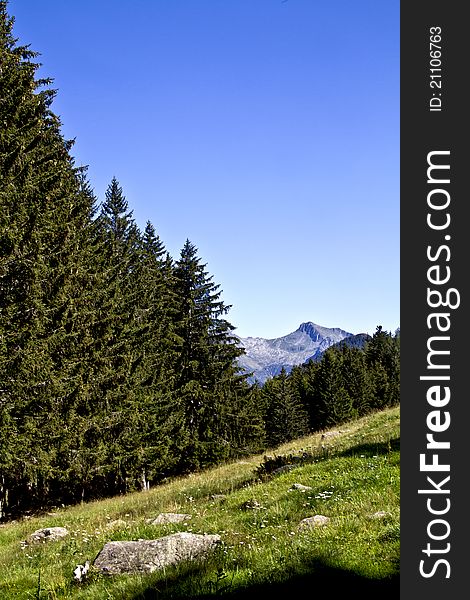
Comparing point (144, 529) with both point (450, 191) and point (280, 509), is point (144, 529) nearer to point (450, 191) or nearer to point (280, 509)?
point (280, 509)

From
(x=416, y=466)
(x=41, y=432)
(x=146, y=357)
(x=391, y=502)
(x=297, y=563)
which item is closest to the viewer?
(x=416, y=466)

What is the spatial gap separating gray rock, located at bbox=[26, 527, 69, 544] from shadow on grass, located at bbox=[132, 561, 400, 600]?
5.98 meters

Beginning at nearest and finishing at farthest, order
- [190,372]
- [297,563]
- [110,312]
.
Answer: [297,563]
[110,312]
[190,372]

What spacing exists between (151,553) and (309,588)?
260 centimetres

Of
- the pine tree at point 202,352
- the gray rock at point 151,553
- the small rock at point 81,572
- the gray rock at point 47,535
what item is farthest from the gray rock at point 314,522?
the pine tree at point 202,352

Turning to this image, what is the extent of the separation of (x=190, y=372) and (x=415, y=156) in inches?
1184

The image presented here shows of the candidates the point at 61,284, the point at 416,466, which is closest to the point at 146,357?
the point at 61,284

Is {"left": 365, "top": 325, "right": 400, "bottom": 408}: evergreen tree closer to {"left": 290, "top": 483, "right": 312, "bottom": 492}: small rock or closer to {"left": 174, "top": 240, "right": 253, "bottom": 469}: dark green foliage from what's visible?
{"left": 174, "top": 240, "right": 253, "bottom": 469}: dark green foliage

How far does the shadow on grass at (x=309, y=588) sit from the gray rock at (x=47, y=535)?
598 cm

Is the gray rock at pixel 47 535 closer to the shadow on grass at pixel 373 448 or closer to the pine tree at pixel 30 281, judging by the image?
the pine tree at pixel 30 281

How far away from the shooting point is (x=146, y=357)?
87.4 ft

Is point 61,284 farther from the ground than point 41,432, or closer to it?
farther from the ground

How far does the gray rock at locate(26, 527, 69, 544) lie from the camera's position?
10.5m

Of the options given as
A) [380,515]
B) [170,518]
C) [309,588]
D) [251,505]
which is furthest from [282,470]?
[309,588]
